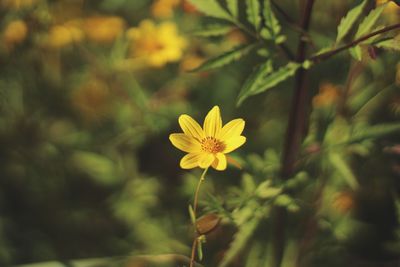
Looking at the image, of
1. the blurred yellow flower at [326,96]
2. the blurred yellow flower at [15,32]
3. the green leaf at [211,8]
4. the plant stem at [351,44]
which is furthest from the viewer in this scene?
the blurred yellow flower at [15,32]

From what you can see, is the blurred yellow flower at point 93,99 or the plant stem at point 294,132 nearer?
the plant stem at point 294,132

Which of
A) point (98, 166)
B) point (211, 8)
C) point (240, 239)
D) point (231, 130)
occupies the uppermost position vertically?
point (98, 166)

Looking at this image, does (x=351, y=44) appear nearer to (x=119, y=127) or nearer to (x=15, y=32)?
(x=119, y=127)

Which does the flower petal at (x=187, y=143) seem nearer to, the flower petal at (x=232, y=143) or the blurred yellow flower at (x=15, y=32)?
the flower petal at (x=232, y=143)

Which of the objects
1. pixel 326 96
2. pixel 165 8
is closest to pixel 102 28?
pixel 165 8

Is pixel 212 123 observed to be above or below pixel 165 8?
below

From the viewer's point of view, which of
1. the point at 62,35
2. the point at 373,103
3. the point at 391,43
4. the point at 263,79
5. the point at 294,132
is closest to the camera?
the point at 391,43

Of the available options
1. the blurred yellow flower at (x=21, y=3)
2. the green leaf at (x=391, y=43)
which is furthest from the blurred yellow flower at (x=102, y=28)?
the green leaf at (x=391, y=43)

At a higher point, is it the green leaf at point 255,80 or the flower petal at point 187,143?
the green leaf at point 255,80
